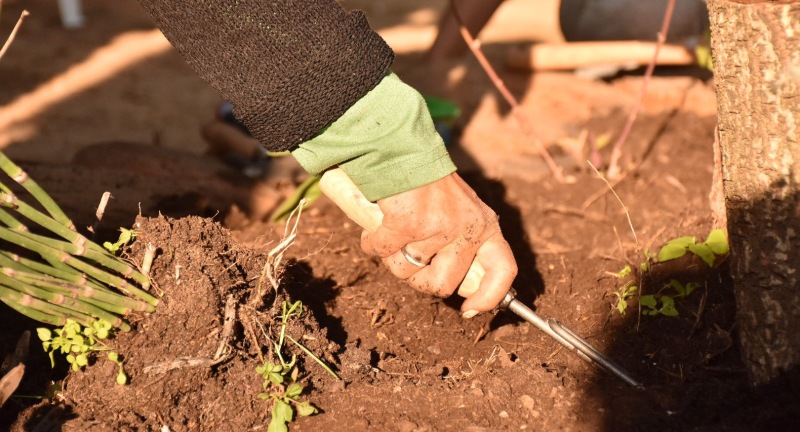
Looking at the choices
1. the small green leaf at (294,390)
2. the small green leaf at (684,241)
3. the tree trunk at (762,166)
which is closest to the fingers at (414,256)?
the small green leaf at (294,390)

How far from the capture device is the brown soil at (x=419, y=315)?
1734 mm

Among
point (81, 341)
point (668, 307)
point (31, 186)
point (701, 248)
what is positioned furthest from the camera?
point (701, 248)

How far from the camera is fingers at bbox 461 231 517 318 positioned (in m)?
1.83

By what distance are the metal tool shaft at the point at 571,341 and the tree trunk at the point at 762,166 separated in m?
0.28

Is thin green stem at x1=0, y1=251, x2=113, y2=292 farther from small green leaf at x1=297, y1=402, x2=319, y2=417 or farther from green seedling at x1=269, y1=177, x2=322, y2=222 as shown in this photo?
green seedling at x1=269, y1=177, x2=322, y2=222

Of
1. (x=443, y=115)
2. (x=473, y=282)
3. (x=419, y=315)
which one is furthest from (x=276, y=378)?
(x=443, y=115)

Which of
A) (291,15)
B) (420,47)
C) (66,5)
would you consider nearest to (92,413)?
(291,15)

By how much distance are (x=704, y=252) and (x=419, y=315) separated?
75cm

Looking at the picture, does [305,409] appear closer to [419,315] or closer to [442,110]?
[419,315]

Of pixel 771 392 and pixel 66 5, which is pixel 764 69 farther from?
pixel 66 5

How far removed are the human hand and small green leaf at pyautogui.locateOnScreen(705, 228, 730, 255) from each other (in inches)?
23.1

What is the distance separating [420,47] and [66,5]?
2300 millimetres

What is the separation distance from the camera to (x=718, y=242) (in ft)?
6.86

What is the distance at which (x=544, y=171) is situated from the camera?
133 inches
